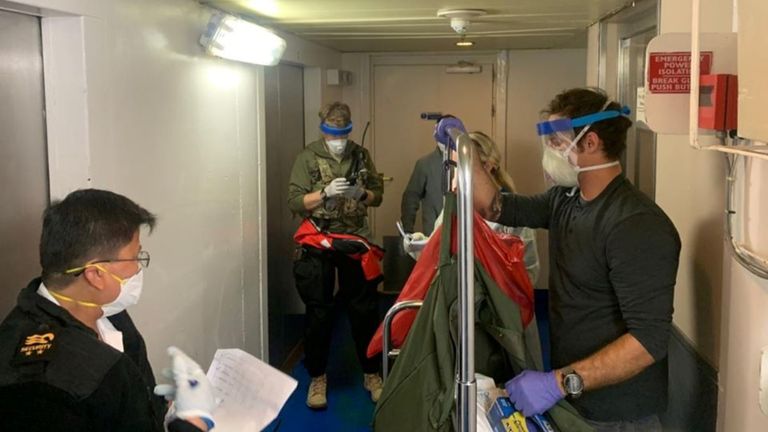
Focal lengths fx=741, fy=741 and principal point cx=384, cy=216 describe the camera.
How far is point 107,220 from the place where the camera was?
1.55m

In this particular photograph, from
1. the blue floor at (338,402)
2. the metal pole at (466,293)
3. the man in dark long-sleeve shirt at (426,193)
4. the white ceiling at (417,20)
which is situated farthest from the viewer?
the man in dark long-sleeve shirt at (426,193)

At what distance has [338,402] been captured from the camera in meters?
3.93

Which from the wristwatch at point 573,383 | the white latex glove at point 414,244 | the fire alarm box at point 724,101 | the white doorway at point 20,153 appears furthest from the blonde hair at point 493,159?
the white doorway at point 20,153

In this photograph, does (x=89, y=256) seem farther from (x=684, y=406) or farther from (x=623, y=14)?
(x=623, y=14)

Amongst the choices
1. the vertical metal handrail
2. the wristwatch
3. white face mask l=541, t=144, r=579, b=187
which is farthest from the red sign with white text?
the vertical metal handrail

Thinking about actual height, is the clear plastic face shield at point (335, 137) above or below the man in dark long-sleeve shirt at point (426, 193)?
above

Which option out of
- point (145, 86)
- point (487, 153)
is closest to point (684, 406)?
point (487, 153)

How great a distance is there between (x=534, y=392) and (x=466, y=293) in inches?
15.2

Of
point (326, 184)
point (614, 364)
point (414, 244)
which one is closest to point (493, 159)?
point (414, 244)

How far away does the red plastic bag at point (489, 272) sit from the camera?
2006mm

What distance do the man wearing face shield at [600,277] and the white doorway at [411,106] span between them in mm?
3614

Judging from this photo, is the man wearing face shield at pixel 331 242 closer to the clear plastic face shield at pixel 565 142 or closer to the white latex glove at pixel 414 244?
the white latex glove at pixel 414 244

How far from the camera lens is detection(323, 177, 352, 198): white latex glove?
3.71 metres

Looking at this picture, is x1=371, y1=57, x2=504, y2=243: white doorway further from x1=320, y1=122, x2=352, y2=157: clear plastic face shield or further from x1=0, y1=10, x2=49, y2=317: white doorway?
x1=0, y1=10, x2=49, y2=317: white doorway
